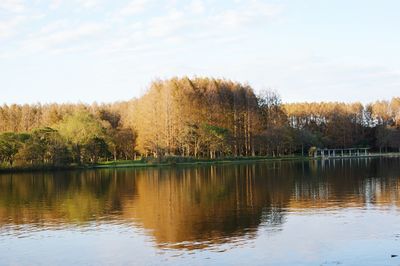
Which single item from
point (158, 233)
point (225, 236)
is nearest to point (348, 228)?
point (225, 236)

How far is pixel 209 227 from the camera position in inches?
932

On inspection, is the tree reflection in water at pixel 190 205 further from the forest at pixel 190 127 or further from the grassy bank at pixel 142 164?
the forest at pixel 190 127

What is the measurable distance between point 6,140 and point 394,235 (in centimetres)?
6857

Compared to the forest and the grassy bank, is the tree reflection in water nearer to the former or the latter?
the grassy bank

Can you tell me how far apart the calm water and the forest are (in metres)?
43.0

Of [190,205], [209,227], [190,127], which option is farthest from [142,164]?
[209,227]

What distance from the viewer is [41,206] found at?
34.5 m

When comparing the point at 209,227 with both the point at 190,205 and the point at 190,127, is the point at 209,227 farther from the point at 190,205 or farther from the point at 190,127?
the point at 190,127

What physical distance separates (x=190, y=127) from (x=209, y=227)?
6935 cm

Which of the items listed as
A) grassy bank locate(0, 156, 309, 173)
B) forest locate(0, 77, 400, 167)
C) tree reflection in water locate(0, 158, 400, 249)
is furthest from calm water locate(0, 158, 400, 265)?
forest locate(0, 77, 400, 167)

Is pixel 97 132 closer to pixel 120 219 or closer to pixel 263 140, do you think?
pixel 263 140

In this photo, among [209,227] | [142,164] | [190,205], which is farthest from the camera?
[142,164]

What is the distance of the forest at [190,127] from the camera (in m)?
82.8

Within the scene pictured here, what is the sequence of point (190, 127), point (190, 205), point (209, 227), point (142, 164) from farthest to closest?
point (190, 127), point (142, 164), point (190, 205), point (209, 227)
